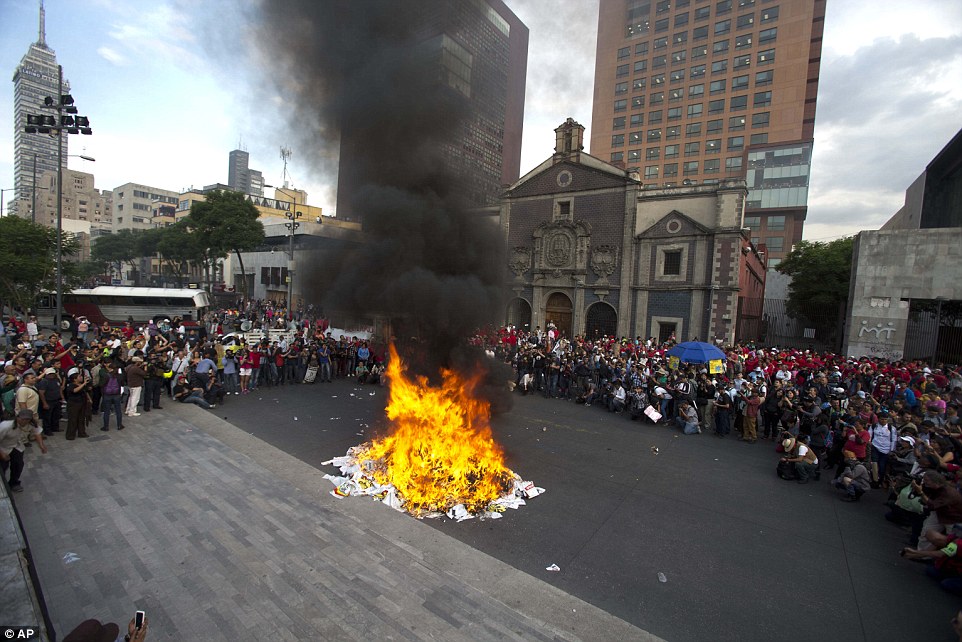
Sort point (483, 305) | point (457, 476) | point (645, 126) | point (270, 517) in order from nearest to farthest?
point (270, 517)
point (457, 476)
point (483, 305)
point (645, 126)

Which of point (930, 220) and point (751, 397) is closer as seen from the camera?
point (751, 397)

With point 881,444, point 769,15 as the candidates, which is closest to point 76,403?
point 881,444

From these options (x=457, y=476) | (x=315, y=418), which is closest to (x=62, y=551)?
(x=457, y=476)

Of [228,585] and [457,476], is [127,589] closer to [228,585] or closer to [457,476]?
[228,585]

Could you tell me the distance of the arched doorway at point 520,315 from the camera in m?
29.2

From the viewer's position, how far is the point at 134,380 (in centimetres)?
1020

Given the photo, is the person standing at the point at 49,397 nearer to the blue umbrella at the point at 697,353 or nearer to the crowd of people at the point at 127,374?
the crowd of people at the point at 127,374

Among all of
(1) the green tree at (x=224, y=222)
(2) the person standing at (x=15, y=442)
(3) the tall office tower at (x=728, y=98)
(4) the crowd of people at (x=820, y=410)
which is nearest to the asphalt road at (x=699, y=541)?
(4) the crowd of people at (x=820, y=410)

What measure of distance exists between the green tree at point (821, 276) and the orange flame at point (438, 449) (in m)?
30.5

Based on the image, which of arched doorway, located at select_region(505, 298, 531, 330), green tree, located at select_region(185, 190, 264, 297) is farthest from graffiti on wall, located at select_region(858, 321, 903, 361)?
green tree, located at select_region(185, 190, 264, 297)

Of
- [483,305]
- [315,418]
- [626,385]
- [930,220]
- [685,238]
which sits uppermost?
[930,220]

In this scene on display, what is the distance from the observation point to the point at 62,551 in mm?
5113

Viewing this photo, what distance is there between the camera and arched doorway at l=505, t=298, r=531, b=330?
2922cm

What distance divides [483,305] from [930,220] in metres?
34.4
